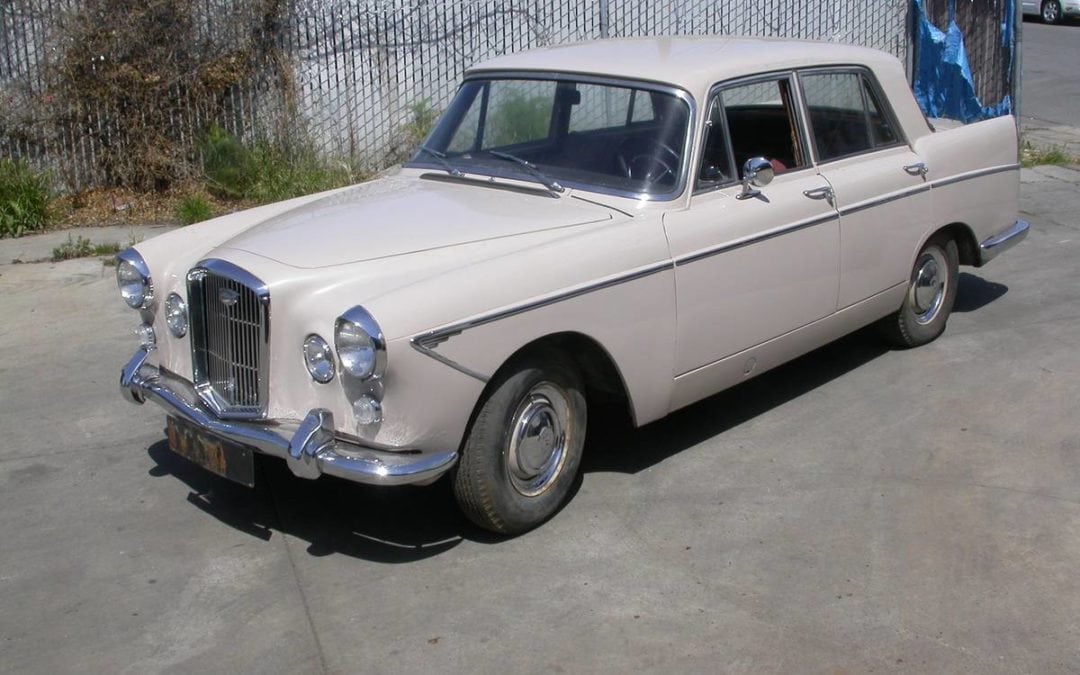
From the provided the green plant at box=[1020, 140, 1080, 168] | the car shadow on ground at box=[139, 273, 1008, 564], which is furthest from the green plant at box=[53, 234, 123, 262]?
the green plant at box=[1020, 140, 1080, 168]

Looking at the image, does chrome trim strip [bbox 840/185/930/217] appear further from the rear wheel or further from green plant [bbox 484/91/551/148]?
the rear wheel

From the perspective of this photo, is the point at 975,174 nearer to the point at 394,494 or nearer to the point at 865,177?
the point at 865,177

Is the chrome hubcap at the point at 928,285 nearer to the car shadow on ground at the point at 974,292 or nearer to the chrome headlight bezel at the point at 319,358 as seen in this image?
the car shadow on ground at the point at 974,292

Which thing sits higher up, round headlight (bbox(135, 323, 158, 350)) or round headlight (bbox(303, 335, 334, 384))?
round headlight (bbox(303, 335, 334, 384))

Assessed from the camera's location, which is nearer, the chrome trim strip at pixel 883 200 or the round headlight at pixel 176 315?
the round headlight at pixel 176 315

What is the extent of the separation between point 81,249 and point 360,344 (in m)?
5.86

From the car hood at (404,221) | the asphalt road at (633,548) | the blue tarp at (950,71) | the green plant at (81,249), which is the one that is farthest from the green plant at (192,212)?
the blue tarp at (950,71)

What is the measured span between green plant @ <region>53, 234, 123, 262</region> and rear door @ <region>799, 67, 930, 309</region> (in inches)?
220

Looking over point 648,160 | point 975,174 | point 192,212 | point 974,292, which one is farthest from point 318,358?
point 192,212

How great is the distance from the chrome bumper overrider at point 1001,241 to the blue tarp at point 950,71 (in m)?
5.87

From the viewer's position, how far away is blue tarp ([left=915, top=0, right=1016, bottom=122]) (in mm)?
12789

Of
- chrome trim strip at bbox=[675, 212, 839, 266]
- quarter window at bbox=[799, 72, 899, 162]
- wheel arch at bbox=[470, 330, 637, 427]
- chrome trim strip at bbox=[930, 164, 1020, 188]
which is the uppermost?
quarter window at bbox=[799, 72, 899, 162]

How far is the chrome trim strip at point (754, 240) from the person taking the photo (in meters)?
5.07

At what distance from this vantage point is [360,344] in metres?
4.13
